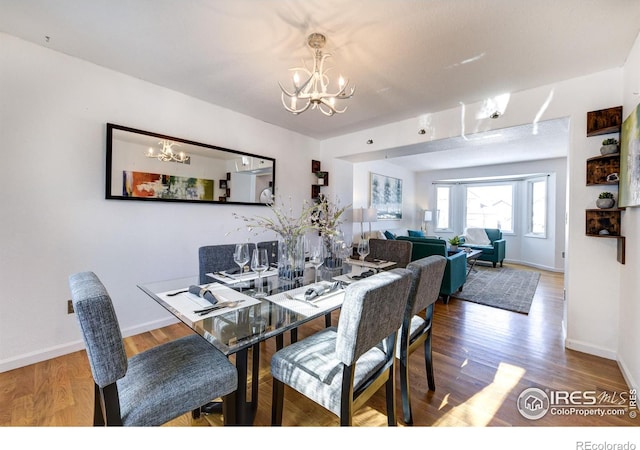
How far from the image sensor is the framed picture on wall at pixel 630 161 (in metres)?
1.77

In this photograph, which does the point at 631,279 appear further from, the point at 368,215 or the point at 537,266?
the point at 537,266

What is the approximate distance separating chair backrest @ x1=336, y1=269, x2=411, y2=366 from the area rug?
315cm

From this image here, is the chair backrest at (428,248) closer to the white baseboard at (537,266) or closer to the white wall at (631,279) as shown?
the white wall at (631,279)

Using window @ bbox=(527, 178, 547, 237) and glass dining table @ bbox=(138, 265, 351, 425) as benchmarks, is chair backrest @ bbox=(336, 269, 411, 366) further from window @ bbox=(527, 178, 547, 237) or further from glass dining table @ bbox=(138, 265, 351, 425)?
window @ bbox=(527, 178, 547, 237)

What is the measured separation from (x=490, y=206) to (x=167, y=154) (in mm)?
7500

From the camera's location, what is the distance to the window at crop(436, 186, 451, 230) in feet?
25.5

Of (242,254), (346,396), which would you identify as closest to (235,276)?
(242,254)

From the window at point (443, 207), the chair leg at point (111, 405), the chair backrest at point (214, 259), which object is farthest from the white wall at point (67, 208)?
the window at point (443, 207)

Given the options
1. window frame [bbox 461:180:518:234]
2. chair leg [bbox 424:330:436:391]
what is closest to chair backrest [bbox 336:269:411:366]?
chair leg [bbox 424:330:436:391]

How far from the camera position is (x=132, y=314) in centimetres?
265
